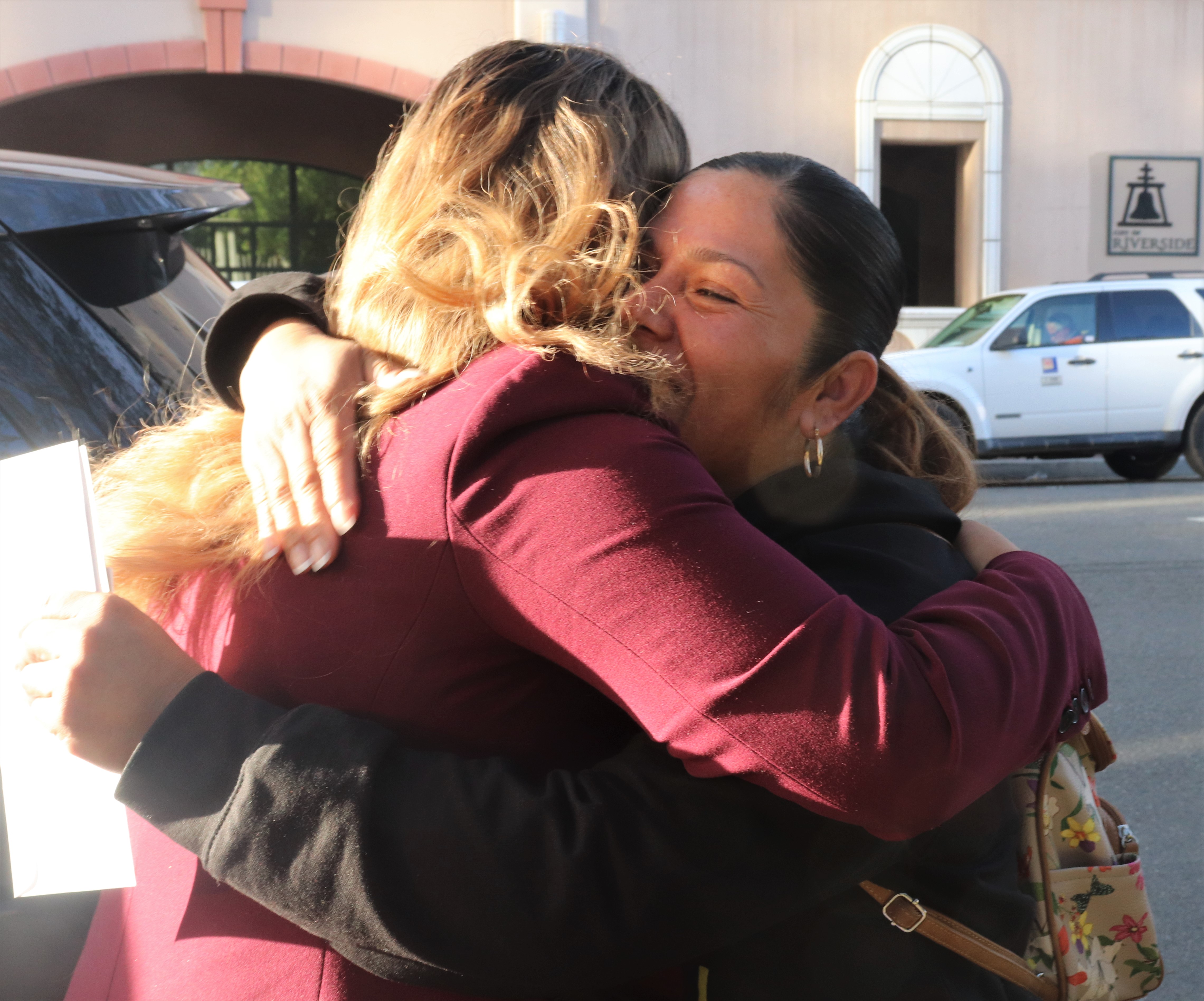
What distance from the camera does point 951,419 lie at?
6.10ft

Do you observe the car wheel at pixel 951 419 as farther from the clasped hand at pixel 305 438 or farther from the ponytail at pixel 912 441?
the clasped hand at pixel 305 438

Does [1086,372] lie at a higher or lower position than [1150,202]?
lower

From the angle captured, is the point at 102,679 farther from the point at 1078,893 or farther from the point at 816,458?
the point at 1078,893

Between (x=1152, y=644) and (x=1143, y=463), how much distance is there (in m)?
6.91

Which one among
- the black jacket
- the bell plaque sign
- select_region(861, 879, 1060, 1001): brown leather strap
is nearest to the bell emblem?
the bell plaque sign

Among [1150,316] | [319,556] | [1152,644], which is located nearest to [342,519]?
[319,556]

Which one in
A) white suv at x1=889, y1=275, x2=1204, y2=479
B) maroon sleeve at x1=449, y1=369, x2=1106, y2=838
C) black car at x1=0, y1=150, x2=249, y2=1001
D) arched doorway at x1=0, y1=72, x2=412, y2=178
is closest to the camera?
maroon sleeve at x1=449, y1=369, x2=1106, y2=838


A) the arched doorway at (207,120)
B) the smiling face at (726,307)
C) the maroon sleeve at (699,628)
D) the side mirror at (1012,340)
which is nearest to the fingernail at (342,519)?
the maroon sleeve at (699,628)

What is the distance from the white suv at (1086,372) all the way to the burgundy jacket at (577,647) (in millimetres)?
10101

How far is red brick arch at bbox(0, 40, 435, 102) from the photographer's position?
42.6 ft

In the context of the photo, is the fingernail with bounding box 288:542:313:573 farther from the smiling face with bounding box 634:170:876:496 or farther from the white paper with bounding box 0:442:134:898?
the smiling face with bounding box 634:170:876:496

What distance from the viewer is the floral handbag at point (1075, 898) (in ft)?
4.47

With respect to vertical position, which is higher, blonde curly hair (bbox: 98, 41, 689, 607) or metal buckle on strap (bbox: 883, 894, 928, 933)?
blonde curly hair (bbox: 98, 41, 689, 607)

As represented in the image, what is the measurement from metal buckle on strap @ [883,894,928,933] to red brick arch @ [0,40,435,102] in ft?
42.5
